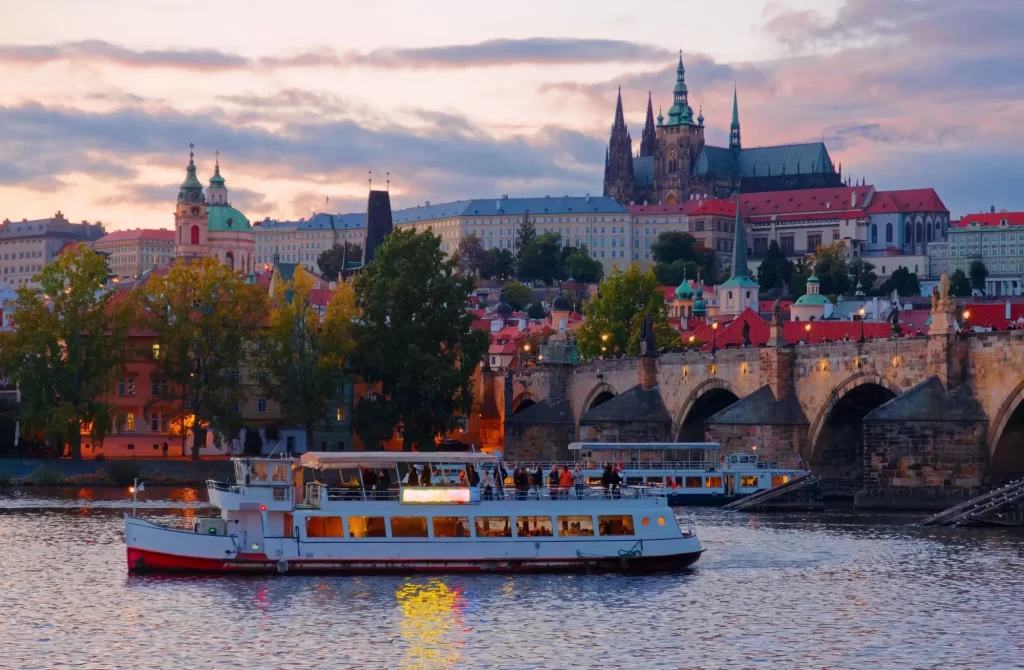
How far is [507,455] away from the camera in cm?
10100

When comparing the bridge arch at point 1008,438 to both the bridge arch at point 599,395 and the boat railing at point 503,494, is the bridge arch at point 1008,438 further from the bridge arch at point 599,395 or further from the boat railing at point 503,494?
the bridge arch at point 599,395

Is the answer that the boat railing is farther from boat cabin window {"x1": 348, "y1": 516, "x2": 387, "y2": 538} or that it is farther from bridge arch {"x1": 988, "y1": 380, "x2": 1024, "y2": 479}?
bridge arch {"x1": 988, "y1": 380, "x2": 1024, "y2": 479}

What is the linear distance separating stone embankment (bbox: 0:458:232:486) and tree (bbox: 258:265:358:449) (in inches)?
254

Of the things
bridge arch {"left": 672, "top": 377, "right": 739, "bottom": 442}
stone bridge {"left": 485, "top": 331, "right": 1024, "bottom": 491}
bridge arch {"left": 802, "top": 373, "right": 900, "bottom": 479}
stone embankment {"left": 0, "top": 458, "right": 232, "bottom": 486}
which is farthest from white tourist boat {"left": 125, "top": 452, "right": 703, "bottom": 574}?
stone embankment {"left": 0, "top": 458, "right": 232, "bottom": 486}

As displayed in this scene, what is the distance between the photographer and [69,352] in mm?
94688

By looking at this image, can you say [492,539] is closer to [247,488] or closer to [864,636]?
[247,488]

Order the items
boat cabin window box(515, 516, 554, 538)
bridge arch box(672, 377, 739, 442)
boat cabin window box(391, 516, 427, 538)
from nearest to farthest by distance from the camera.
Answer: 1. boat cabin window box(391, 516, 427, 538)
2. boat cabin window box(515, 516, 554, 538)
3. bridge arch box(672, 377, 739, 442)

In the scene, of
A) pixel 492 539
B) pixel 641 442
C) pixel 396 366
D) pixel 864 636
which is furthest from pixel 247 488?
pixel 396 366

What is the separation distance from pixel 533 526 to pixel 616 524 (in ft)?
8.04

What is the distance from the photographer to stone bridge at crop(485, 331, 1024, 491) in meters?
65.1

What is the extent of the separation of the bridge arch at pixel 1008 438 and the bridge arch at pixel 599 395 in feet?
113

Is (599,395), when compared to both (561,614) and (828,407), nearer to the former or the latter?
(828,407)

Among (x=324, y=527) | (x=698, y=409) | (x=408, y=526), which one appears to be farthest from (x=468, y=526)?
(x=698, y=409)

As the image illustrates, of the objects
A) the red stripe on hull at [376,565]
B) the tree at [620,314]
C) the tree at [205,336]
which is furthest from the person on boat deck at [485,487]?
the tree at [620,314]
